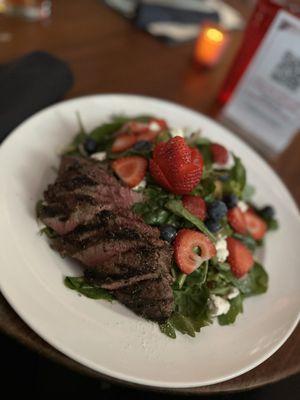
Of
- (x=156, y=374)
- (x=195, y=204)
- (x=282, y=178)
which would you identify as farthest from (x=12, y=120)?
(x=282, y=178)

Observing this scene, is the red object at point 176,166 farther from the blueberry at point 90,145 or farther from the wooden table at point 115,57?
the wooden table at point 115,57

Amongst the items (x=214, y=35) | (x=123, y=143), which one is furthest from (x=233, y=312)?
(x=214, y=35)

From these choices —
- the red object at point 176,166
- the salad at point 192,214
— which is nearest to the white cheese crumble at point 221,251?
the salad at point 192,214

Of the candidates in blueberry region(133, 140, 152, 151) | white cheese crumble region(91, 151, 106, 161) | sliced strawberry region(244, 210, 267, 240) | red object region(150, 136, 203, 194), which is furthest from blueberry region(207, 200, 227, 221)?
white cheese crumble region(91, 151, 106, 161)

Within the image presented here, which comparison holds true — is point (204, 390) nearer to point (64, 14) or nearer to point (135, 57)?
point (135, 57)

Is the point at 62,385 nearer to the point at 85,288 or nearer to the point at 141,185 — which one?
the point at 85,288

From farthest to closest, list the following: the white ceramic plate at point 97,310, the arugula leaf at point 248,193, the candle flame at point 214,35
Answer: the candle flame at point 214,35 → the arugula leaf at point 248,193 → the white ceramic plate at point 97,310
